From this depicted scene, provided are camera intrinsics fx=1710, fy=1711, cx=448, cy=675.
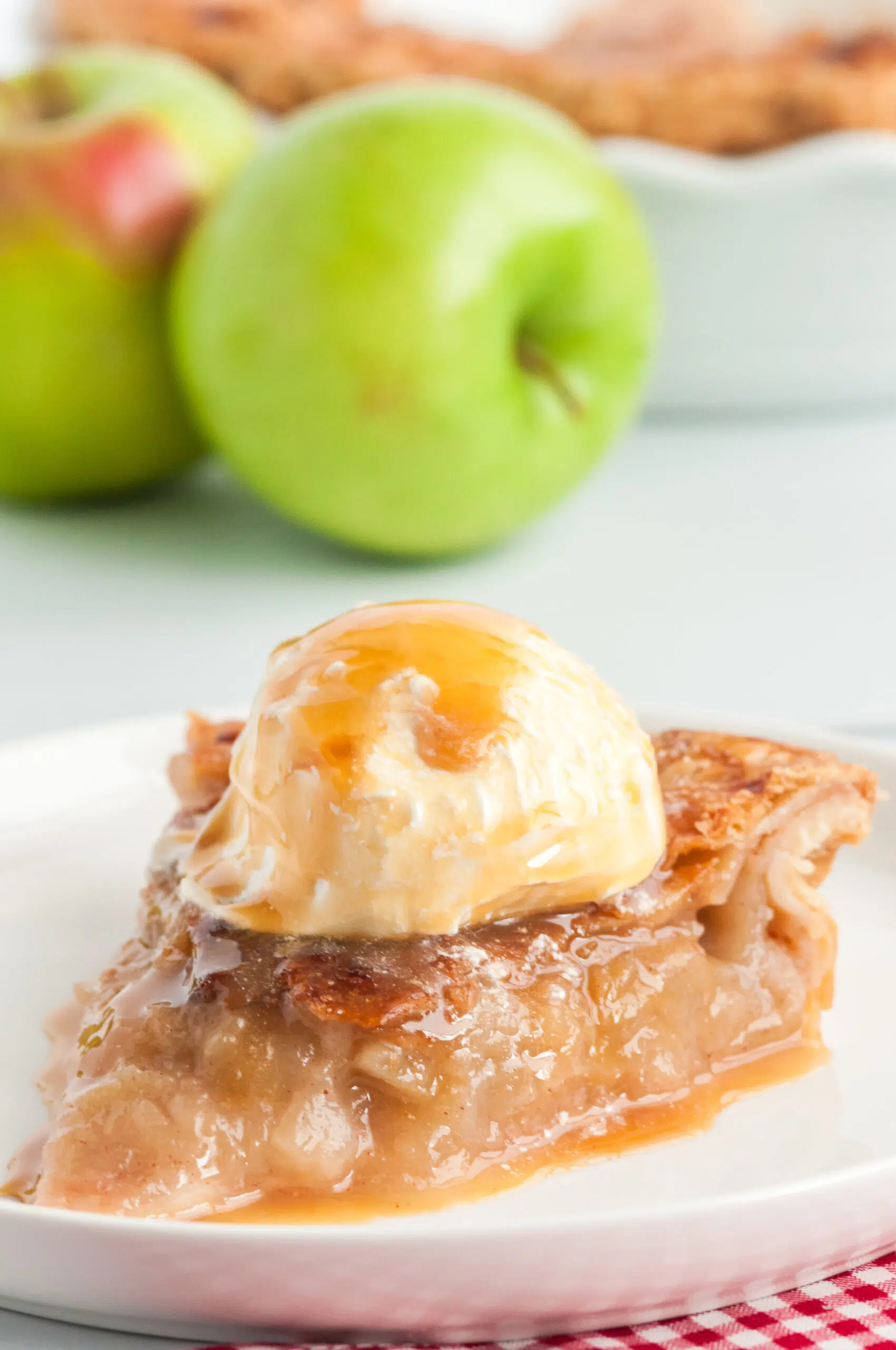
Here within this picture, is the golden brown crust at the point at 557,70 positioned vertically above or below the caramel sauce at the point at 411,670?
above

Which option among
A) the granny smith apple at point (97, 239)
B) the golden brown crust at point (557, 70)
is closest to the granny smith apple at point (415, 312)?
the granny smith apple at point (97, 239)

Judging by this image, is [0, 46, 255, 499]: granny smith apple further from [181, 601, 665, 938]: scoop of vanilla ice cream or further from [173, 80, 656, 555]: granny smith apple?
[181, 601, 665, 938]: scoop of vanilla ice cream

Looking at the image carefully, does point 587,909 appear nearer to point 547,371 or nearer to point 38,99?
point 547,371

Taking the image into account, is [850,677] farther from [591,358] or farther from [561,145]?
[561,145]

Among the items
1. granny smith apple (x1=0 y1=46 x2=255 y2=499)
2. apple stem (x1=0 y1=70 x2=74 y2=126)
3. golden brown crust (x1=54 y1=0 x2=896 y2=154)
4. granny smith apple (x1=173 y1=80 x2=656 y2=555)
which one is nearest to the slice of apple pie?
granny smith apple (x1=173 y1=80 x2=656 y2=555)

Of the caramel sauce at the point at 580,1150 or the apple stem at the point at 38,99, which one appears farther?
the apple stem at the point at 38,99

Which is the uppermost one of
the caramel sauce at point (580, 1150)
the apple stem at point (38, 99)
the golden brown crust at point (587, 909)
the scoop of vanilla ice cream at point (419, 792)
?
the apple stem at point (38, 99)

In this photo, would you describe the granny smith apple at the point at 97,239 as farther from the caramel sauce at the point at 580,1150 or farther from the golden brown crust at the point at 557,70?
the caramel sauce at the point at 580,1150
